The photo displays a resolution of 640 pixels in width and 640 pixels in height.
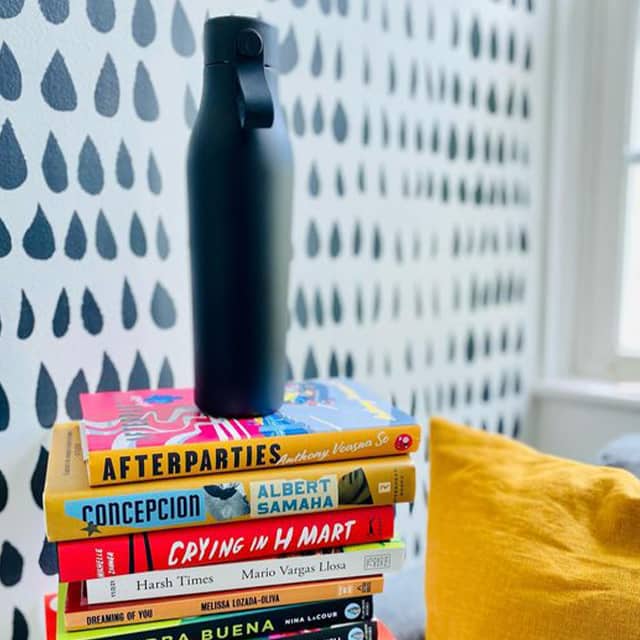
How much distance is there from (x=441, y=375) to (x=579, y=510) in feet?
1.54

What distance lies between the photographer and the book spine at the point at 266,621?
0.63 meters

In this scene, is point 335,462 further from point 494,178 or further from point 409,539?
point 494,178

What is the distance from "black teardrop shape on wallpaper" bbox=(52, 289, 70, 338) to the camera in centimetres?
81

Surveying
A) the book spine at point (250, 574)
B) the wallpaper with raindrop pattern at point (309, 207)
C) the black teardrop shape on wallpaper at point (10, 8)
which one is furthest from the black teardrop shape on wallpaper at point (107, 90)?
the book spine at point (250, 574)

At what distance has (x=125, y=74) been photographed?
834mm

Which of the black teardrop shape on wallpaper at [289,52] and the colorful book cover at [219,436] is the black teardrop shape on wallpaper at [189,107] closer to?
the black teardrop shape on wallpaper at [289,52]

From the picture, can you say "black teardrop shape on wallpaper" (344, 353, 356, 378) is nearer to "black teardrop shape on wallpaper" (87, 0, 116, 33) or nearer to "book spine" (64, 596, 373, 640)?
"book spine" (64, 596, 373, 640)

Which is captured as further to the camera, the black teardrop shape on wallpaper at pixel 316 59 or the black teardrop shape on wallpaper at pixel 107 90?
the black teardrop shape on wallpaper at pixel 316 59

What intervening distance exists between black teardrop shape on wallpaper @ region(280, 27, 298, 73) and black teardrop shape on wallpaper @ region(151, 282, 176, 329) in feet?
1.17

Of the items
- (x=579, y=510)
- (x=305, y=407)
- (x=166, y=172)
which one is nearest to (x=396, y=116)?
(x=166, y=172)

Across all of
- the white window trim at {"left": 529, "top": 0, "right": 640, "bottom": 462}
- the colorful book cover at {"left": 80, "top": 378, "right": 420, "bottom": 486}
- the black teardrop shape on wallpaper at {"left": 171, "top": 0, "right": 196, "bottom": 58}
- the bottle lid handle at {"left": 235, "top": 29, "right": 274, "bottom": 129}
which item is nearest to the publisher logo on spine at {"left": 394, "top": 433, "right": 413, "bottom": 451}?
the colorful book cover at {"left": 80, "top": 378, "right": 420, "bottom": 486}

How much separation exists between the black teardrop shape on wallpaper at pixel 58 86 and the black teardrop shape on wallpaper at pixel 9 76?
3 cm

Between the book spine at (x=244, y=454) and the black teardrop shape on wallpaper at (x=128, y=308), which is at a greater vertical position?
the black teardrop shape on wallpaper at (x=128, y=308)

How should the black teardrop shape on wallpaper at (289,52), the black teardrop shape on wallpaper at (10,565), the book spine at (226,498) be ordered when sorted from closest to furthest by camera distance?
1. the book spine at (226,498)
2. the black teardrop shape on wallpaper at (10,565)
3. the black teardrop shape on wallpaper at (289,52)
